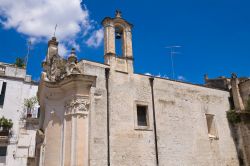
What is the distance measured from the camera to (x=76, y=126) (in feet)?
37.7

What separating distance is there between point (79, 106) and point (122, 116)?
7.87ft

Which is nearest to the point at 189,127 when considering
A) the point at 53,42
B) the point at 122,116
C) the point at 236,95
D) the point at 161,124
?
the point at 161,124

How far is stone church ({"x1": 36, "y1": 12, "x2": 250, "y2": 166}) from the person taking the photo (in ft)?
39.1

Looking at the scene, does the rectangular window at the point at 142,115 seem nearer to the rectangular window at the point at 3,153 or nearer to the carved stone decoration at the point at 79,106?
the carved stone decoration at the point at 79,106

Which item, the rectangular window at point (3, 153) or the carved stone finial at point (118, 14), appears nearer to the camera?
the carved stone finial at point (118, 14)

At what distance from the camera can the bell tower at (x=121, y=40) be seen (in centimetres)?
1423

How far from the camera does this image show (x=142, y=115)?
47.0 ft

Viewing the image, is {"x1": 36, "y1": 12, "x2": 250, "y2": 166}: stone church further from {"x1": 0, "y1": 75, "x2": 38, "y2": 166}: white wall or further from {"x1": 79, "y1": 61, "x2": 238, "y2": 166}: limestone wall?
{"x1": 0, "y1": 75, "x2": 38, "y2": 166}: white wall

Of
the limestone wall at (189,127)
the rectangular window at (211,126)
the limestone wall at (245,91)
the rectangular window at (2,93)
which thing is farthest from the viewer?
the rectangular window at (2,93)

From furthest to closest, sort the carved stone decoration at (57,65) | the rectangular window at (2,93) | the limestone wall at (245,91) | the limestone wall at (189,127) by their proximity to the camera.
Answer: the rectangular window at (2,93), the limestone wall at (245,91), the limestone wall at (189,127), the carved stone decoration at (57,65)

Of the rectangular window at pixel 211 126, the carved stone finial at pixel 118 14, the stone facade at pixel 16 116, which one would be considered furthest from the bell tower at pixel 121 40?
the stone facade at pixel 16 116

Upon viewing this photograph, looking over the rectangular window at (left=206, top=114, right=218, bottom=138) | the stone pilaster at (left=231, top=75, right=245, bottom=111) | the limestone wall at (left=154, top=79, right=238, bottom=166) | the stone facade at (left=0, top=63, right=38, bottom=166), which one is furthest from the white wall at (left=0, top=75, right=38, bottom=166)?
the stone pilaster at (left=231, top=75, right=245, bottom=111)

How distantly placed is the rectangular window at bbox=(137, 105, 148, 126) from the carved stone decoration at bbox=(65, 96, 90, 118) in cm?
326

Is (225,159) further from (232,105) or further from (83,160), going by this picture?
(83,160)
